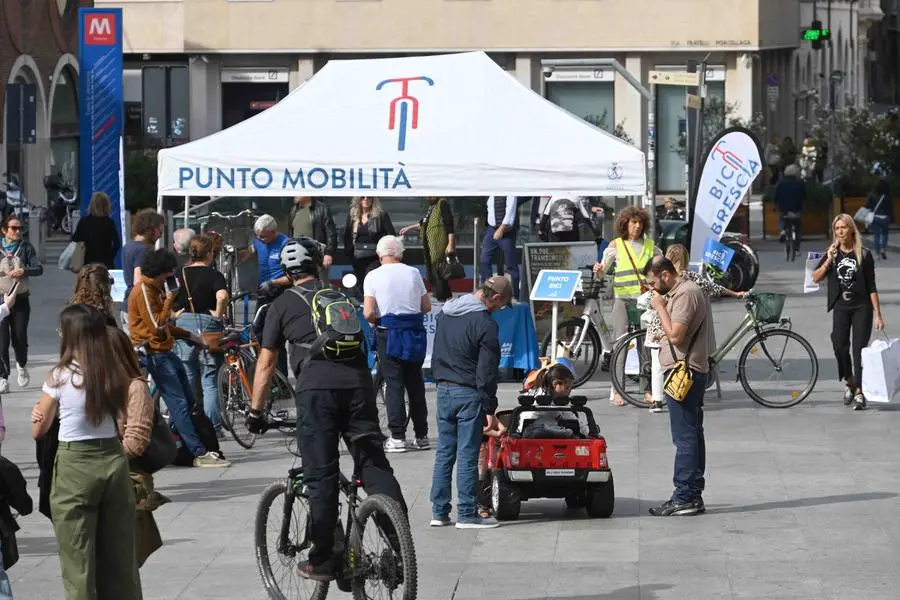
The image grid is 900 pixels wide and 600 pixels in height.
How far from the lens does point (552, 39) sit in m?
52.9

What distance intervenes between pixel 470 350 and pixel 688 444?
156cm

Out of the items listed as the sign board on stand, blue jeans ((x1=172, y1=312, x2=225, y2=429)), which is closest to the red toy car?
blue jeans ((x1=172, y1=312, x2=225, y2=429))

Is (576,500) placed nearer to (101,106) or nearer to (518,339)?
(518,339)

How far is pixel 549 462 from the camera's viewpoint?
35.9 ft

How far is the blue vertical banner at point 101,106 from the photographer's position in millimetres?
21203

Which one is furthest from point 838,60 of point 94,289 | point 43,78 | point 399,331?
point 94,289

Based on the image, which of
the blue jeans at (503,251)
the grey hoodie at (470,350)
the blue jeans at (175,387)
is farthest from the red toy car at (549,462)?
the blue jeans at (503,251)

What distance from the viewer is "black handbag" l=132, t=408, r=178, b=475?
8.06 m

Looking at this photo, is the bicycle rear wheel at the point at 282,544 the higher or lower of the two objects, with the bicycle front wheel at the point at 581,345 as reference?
lower

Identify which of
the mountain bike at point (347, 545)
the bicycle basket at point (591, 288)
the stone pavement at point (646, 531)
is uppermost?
the bicycle basket at point (591, 288)

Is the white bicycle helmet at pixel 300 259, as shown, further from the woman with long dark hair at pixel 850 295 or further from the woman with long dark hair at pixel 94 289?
the woman with long dark hair at pixel 850 295

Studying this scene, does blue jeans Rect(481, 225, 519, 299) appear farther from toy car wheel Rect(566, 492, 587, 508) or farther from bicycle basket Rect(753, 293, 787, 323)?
toy car wheel Rect(566, 492, 587, 508)

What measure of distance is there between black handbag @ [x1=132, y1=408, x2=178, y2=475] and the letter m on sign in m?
14.6

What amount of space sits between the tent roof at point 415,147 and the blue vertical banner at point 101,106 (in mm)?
3415
